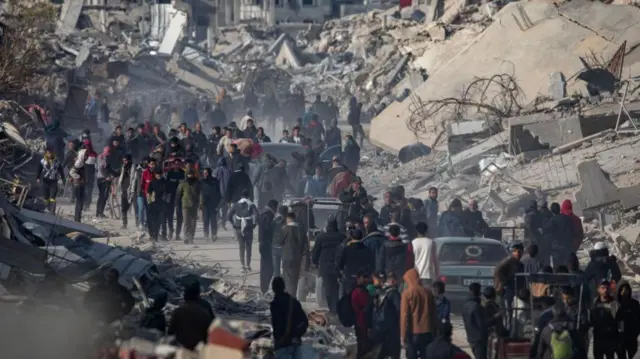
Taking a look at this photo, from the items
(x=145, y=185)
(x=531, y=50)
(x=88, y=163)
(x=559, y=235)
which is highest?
(x=531, y=50)

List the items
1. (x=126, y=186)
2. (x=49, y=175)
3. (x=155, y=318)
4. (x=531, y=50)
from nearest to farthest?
(x=155, y=318) → (x=49, y=175) → (x=126, y=186) → (x=531, y=50)

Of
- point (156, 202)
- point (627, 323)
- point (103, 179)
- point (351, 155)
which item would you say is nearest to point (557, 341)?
point (627, 323)

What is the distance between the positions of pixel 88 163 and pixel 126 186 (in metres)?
1.26

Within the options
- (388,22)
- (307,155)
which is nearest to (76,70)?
(388,22)

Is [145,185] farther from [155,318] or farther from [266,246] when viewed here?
[155,318]

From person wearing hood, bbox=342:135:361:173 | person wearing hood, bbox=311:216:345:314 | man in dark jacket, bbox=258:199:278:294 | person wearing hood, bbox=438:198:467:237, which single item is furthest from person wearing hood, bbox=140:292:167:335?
person wearing hood, bbox=342:135:361:173

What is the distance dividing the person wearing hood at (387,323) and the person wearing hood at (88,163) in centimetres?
1168

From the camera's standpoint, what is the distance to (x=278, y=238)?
19.7 meters

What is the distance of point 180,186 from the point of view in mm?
24641

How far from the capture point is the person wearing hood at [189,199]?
80.5ft

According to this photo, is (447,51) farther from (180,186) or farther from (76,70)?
(180,186)

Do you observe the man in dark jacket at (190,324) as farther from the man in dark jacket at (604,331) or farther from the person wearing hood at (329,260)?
the person wearing hood at (329,260)

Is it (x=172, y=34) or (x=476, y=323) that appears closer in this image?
(x=476, y=323)

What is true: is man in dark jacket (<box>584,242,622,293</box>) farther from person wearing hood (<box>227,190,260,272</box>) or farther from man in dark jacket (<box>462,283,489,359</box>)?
person wearing hood (<box>227,190,260,272</box>)
